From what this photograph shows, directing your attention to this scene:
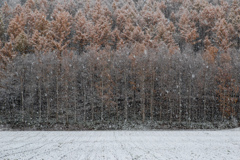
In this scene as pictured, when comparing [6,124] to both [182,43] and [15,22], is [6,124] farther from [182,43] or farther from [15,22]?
[182,43]

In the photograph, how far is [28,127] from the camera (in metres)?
36.8

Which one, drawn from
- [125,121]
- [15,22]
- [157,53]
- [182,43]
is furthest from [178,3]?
[125,121]

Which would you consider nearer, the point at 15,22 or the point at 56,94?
the point at 56,94

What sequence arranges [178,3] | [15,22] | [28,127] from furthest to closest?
1. [178,3]
2. [15,22]
3. [28,127]

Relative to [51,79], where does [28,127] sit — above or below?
below

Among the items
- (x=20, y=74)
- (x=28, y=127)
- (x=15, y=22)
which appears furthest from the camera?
(x=15, y=22)

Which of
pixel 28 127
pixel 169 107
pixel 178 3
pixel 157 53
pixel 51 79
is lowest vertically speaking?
pixel 28 127

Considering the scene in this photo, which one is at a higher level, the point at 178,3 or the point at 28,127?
the point at 178,3

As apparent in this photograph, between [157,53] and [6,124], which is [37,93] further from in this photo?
[157,53]

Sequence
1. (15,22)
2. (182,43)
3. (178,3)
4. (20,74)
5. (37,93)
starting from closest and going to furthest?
1. (20,74)
2. (37,93)
3. (15,22)
4. (182,43)
5. (178,3)

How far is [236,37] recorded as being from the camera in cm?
5644

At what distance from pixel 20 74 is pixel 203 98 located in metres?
30.7

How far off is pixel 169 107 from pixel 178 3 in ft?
199

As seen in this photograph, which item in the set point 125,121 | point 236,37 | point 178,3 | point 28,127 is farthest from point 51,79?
point 178,3
